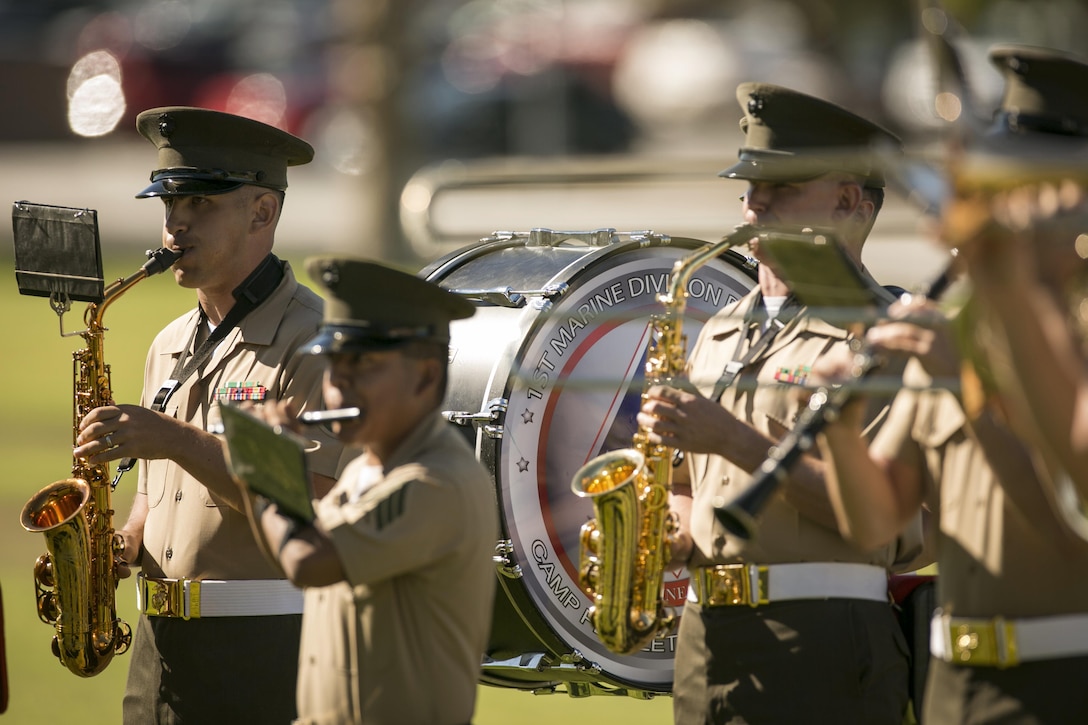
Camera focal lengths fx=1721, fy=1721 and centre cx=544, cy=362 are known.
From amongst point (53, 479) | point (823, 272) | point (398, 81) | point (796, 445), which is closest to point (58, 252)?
point (823, 272)

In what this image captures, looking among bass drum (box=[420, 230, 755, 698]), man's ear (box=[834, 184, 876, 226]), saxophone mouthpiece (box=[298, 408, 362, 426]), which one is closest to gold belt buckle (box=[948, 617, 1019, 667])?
saxophone mouthpiece (box=[298, 408, 362, 426])

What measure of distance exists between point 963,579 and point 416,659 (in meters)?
1.05

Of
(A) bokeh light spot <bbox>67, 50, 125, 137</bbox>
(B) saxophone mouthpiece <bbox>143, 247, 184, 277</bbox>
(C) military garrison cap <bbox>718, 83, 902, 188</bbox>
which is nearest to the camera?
(C) military garrison cap <bbox>718, 83, 902, 188</bbox>

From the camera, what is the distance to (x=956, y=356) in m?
3.10

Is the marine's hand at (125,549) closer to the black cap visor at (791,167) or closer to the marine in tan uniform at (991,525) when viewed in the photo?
the black cap visor at (791,167)

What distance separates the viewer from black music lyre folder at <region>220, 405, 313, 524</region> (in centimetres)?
322

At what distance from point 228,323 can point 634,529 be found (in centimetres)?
122

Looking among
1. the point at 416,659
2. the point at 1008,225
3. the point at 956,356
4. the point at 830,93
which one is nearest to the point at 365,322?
the point at 416,659

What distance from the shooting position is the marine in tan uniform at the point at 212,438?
14.2 feet

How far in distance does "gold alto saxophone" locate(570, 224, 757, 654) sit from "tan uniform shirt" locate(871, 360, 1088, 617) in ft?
2.92

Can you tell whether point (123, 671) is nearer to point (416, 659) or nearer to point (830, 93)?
point (416, 659)

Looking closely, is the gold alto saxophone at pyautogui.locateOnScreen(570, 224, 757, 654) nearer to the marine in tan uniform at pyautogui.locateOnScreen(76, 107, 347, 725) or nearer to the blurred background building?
the marine in tan uniform at pyautogui.locateOnScreen(76, 107, 347, 725)

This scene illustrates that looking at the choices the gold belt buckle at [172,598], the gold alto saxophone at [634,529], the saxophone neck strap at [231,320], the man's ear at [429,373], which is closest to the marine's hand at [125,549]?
the gold belt buckle at [172,598]

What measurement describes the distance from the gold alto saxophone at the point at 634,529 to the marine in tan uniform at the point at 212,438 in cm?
68
